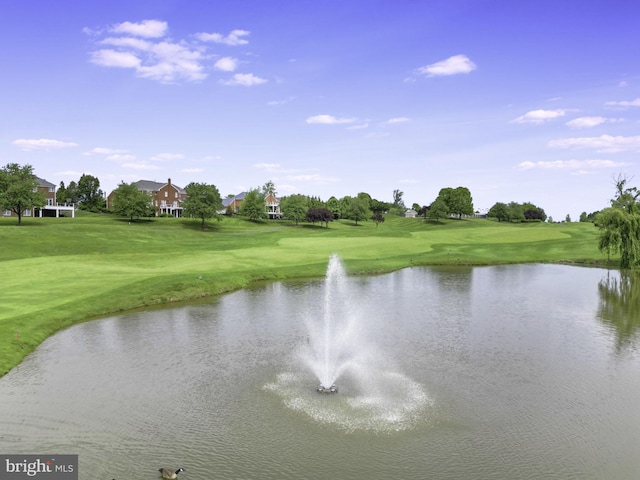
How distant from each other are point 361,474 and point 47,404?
17195 millimetres

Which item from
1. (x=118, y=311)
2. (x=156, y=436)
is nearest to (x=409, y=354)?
(x=156, y=436)

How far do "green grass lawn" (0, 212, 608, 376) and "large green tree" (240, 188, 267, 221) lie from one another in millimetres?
51998

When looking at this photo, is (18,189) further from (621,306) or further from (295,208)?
(621,306)

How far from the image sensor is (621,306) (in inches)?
1996

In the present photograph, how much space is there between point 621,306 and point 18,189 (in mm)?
116651

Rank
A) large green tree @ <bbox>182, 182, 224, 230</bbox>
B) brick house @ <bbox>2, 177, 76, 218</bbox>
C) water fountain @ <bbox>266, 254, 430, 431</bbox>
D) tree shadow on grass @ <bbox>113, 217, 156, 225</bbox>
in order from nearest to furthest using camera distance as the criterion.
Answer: water fountain @ <bbox>266, 254, 430, 431</bbox> → large green tree @ <bbox>182, 182, 224, 230</bbox> → tree shadow on grass @ <bbox>113, 217, 156, 225</bbox> → brick house @ <bbox>2, 177, 76, 218</bbox>

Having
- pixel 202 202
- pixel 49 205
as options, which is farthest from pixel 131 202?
pixel 49 205

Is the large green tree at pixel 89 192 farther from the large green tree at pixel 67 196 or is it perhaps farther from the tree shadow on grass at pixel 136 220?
the tree shadow on grass at pixel 136 220

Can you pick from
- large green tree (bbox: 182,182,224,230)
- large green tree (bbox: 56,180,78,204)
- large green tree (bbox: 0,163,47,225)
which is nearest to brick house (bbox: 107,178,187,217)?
large green tree (bbox: 56,180,78,204)

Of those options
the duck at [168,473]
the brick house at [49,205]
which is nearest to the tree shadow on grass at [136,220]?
the brick house at [49,205]

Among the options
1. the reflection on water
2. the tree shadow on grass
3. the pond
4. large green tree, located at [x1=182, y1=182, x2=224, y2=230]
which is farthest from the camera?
the tree shadow on grass

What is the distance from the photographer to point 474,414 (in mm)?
23969

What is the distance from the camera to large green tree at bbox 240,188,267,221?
6560 inches

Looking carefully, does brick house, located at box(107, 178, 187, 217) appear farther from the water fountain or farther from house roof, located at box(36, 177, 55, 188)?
the water fountain
